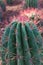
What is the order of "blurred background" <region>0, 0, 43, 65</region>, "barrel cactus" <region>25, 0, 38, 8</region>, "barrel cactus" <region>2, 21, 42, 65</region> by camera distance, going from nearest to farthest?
"barrel cactus" <region>2, 21, 42, 65</region>, "blurred background" <region>0, 0, 43, 65</region>, "barrel cactus" <region>25, 0, 38, 8</region>

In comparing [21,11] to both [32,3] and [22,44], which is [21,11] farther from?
[22,44]

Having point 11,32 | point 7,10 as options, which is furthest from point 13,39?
point 7,10

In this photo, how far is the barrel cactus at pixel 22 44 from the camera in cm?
270

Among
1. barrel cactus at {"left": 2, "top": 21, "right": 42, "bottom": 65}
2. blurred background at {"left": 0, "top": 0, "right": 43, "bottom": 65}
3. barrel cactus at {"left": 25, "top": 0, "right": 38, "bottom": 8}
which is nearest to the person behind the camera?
barrel cactus at {"left": 2, "top": 21, "right": 42, "bottom": 65}

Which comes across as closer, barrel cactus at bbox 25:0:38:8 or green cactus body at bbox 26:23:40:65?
green cactus body at bbox 26:23:40:65

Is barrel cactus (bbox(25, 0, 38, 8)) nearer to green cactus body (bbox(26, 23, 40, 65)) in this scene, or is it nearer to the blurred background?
the blurred background

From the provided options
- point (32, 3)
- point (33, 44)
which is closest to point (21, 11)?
point (32, 3)

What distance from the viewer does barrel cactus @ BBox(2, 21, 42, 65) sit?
8.86 feet

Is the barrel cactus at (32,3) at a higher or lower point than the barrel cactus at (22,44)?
higher

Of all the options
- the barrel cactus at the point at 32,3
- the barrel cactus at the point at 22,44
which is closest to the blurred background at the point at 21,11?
the barrel cactus at the point at 32,3

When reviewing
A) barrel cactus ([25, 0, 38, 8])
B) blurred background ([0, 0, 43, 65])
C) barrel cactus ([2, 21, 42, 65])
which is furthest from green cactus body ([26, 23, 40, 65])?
barrel cactus ([25, 0, 38, 8])

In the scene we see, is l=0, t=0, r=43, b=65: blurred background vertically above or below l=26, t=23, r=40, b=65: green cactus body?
above

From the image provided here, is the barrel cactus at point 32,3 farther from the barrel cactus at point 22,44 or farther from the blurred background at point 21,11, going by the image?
the barrel cactus at point 22,44

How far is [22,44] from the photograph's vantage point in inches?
107
